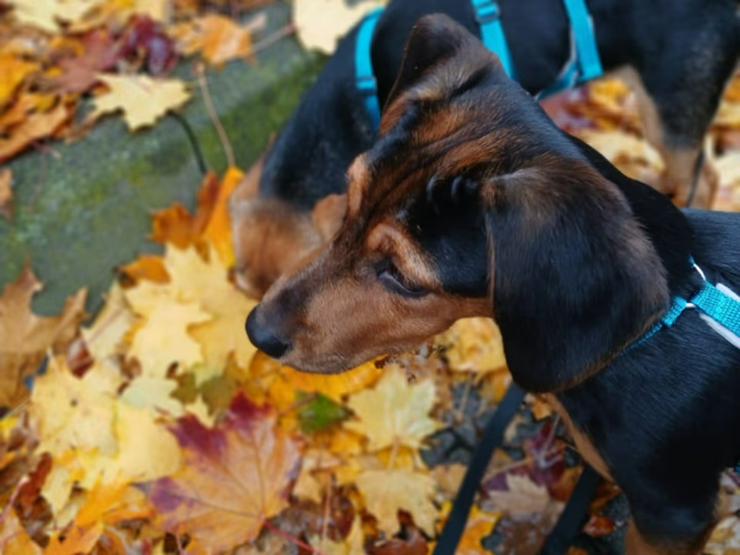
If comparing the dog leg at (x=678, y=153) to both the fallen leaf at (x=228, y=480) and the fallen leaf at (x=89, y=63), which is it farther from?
the fallen leaf at (x=89, y=63)

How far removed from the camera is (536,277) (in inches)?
86.8

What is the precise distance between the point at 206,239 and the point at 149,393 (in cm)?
110

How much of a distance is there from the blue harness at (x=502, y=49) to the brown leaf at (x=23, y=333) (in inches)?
79.2

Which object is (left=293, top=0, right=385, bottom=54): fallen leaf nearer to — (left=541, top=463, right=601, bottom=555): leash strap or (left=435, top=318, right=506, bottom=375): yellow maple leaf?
(left=435, top=318, right=506, bottom=375): yellow maple leaf

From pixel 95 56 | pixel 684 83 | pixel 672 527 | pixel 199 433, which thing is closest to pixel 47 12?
pixel 95 56

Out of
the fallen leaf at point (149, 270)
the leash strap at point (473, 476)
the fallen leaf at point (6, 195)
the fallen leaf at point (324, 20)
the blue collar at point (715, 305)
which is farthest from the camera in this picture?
the fallen leaf at point (324, 20)

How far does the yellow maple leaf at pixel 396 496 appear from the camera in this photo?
3473 mm

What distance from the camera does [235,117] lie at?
505 centimetres

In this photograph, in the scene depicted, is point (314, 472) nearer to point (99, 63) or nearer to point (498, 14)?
point (498, 14)

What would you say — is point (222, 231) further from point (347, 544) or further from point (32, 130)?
point (347, 544)

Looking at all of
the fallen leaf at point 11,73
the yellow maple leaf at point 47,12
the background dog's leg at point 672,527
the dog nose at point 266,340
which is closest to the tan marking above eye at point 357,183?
the dog nose at point 266,340

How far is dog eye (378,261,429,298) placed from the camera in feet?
8.69

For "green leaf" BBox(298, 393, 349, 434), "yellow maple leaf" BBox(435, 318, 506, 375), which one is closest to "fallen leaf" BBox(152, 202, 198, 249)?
"green leaf" BBox(298, 393, 349, 434)

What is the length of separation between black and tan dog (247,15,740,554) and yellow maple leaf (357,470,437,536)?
0.84 metres
